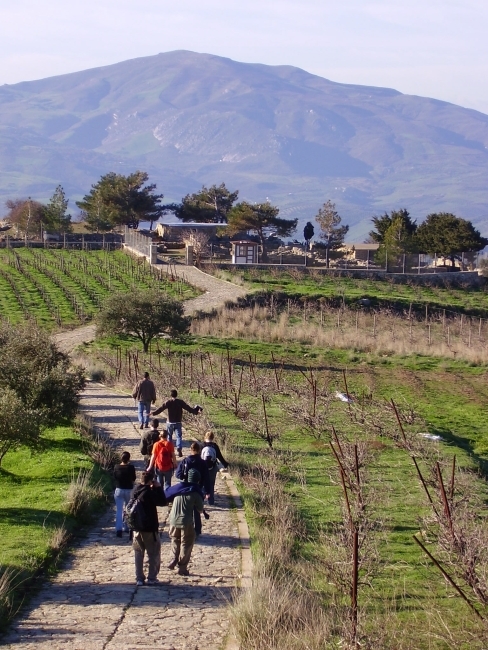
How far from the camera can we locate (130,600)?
1045 cm

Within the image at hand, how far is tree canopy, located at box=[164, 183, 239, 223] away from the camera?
8138 cm

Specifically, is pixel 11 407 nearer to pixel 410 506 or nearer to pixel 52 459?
pixel 52 459

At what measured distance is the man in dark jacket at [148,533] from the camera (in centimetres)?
1074

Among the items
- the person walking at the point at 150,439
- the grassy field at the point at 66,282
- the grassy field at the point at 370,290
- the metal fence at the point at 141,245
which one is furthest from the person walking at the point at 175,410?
the metal fence at the point at 141,245

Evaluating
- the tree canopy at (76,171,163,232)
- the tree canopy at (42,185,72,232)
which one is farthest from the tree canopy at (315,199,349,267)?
the tree canopy at (42,185,72,232)

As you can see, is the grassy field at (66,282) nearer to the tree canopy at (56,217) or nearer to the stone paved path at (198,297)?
the stone paved path at (198,297)

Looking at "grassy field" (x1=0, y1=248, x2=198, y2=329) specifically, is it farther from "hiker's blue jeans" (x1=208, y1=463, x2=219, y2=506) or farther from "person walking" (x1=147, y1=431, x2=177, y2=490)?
"person walking" (x1=147, y1=431, x2=177, y2=490)

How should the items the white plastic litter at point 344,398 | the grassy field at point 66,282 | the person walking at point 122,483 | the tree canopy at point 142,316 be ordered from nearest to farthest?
the person walking at point 122,483 < the white plastic litter at point 344,398 < the tree canopy at point 142,316 < the grassy field at point 66,282

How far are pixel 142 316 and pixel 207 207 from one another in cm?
4934

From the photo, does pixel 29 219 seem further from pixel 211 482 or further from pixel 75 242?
pixel 211 482

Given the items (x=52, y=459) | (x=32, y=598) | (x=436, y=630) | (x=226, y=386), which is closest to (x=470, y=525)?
(x=436, y=630)

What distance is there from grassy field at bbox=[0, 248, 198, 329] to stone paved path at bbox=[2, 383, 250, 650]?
28.7m

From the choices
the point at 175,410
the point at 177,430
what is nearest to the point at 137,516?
the point at 175,410

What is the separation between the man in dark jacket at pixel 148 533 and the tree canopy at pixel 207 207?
70156 millimetres
